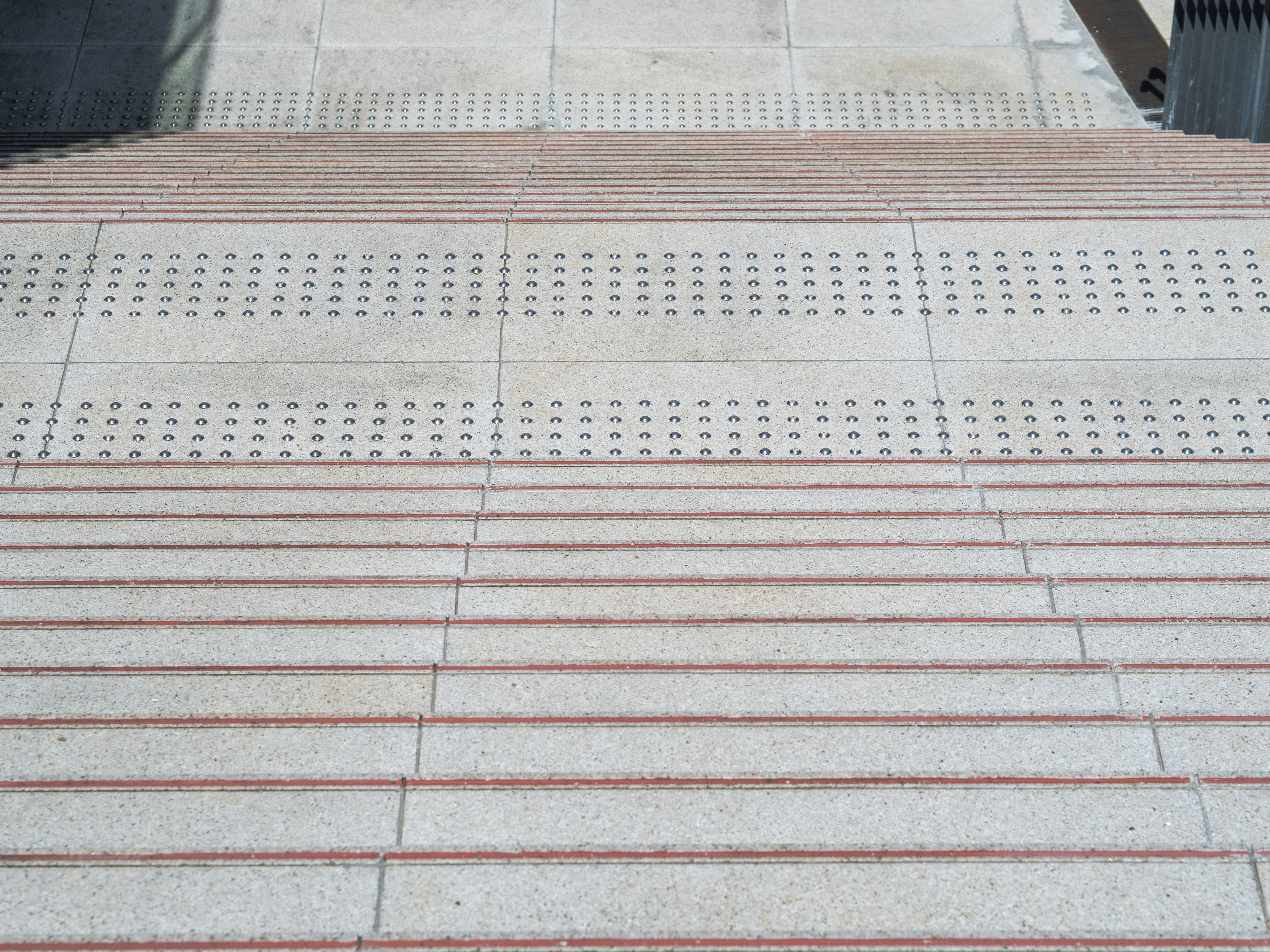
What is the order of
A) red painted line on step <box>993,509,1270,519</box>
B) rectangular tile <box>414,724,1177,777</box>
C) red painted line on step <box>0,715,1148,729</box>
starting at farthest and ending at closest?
1. red painted line on step <box>993,509,1270,519</box>
2. red painted line on step <box>0,715,1148,729</box>
3. rectangular tile <box>414,724,1177,777</box>

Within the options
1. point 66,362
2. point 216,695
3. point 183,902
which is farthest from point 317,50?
point 183,902

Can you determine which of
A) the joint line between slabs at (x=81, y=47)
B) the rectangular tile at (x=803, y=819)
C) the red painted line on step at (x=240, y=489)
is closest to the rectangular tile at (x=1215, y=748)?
the rectangular tile at (x=803, y=819)

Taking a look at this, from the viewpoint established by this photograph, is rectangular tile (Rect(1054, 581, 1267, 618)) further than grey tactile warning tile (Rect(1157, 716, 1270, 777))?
Yes

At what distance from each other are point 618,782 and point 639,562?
126 centimetres

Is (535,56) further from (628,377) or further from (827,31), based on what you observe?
(628,377)

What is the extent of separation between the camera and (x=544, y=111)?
11148 mm

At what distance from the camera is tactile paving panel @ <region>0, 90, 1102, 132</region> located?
11016 millimetres

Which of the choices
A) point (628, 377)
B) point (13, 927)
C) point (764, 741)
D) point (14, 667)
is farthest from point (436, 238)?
point (13, 927)

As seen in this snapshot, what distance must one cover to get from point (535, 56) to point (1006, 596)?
849cm

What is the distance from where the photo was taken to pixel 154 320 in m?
6.69

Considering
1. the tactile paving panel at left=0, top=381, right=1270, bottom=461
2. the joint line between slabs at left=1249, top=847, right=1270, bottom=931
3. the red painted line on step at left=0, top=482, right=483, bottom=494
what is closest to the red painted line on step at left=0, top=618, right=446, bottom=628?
the red painted line on step at left=0, top=482, right=483, bottom=494

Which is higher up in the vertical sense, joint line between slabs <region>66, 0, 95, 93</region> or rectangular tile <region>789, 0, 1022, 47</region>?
rectangular tile <region>789, 0, 1022, 47</region>

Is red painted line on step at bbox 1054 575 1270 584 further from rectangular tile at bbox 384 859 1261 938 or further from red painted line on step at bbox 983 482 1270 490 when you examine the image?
rectangular tile at bbox 384 859 1261 938

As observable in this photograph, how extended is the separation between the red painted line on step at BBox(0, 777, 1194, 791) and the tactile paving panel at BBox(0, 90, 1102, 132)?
7927 millimetres
